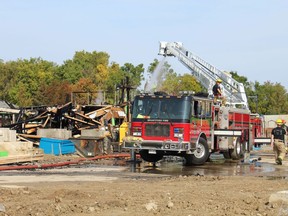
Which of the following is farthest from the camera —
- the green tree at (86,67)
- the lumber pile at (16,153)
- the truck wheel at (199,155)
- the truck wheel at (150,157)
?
the green tree at (86,67)

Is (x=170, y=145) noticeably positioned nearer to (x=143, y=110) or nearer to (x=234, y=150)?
(x=143, y=110)

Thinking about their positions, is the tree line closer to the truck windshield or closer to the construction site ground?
the truck windshield

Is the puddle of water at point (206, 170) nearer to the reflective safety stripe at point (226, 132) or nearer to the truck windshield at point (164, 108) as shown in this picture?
the reflective safety stripe at point (226, 132)

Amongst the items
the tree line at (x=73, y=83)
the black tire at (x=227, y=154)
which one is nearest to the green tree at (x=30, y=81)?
the tree line at (x=73, y=83)

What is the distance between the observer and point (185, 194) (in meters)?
10.7

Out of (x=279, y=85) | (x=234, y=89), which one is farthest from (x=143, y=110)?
(x=279, y=85)

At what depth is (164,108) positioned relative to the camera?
19.5 m

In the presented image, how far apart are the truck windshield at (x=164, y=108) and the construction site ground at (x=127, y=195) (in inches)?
122

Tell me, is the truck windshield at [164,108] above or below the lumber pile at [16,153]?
above

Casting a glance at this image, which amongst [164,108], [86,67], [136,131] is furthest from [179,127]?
[86,67]

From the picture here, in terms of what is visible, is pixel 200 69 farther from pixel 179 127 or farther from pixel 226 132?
pixel 179 127

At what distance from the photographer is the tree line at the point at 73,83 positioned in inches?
2884

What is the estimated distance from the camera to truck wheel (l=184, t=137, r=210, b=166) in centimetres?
2038

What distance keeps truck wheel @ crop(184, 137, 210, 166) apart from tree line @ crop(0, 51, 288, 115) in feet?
152
